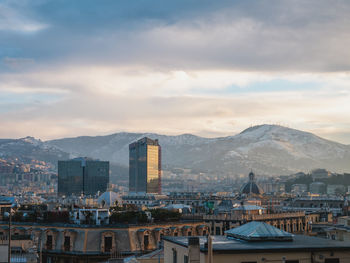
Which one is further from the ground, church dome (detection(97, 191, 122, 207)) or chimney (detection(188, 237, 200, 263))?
church dome (detection(97, 191, 122, 207))

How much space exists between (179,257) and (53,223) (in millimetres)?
37125

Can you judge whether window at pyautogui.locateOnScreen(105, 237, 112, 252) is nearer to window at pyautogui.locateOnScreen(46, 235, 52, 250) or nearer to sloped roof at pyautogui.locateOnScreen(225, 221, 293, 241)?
window at pyautogui.locateOnScreen(46, 235, 52, 250)

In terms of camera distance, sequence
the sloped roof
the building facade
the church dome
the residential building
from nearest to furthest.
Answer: the residential building
the sloped roof
the building facade
the church dome

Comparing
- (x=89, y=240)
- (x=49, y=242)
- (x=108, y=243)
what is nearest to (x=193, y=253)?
(x=108, y=243)

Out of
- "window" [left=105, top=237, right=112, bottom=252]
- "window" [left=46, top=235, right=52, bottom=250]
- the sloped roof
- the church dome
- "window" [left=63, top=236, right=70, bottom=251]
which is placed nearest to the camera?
the sloped roof

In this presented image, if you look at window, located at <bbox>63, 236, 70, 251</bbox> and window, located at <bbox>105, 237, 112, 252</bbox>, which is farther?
window, located at <bbox>63, 236, 70, 251</bbox>

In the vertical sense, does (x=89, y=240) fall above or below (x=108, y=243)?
above

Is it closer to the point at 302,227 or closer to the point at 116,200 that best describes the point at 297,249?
the point at 116,200

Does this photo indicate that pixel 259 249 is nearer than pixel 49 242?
Yes

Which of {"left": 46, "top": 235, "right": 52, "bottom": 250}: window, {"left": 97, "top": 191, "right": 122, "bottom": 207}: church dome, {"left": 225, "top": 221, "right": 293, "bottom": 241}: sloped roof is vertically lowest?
{"left": 46, "top": 235, "right": 52, "bottom": 250}: window

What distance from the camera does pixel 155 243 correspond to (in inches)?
2571

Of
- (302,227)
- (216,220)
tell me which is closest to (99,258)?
(216,220)

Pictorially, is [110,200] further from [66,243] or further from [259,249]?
[259,249]

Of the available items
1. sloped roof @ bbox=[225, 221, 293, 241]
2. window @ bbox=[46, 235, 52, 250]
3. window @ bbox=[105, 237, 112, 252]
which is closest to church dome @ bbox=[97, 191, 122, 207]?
window @ bbox=[46, 235, 52, 250]
